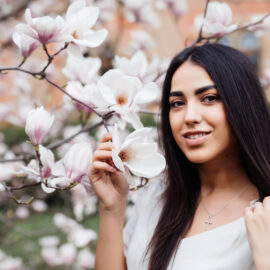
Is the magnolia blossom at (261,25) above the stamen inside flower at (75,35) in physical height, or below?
below

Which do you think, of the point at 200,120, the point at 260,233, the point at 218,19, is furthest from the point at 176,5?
the point at 260,233

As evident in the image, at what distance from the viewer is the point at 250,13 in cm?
679

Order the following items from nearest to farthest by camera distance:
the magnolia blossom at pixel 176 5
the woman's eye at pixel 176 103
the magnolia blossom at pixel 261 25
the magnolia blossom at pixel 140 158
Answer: the magnolia blossom at pixel 140 158
the woman's eye at pixel 176 103
the magnolia blossom at pixel 261 25
the magnolia blossom at pixel 176 5

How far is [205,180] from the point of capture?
1205mm

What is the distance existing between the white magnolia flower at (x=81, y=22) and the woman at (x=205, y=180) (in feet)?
0.68

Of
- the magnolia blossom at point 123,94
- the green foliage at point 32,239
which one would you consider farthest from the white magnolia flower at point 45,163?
the green foliage at point 32,239

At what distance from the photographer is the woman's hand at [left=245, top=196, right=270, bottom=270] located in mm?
894

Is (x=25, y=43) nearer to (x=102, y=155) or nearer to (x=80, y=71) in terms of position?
(x=80, y=71)

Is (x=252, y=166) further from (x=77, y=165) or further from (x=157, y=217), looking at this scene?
(x=77, y=165)

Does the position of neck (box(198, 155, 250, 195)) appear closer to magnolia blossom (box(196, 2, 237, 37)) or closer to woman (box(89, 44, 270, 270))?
woman (box(89, 44, 270, 270))

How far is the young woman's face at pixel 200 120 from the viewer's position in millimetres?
1000

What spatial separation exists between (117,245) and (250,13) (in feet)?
20.7

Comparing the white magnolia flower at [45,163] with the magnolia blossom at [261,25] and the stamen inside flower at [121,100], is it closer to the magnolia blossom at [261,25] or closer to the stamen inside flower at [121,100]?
the stamen inside flower at [121,100]

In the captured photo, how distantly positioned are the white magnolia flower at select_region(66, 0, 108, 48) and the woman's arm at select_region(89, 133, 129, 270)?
0.67 feet
